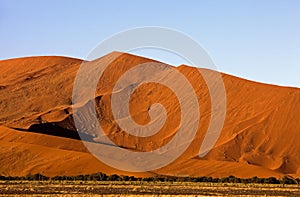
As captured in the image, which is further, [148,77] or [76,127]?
[148,77]

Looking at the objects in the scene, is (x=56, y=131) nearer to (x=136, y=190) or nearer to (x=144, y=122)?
(x=144, y=122)

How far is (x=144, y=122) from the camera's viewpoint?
10025cm

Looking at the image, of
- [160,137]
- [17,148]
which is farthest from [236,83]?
[17,148]

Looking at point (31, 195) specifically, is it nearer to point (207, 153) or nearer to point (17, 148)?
point (17, 148)

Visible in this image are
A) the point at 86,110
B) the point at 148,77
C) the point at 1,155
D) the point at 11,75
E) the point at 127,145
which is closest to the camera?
the point at 1,155

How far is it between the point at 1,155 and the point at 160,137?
25205 mm

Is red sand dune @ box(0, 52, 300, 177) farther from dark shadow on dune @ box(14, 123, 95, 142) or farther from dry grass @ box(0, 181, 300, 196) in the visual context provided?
dry grass @ box(0, 181, 300, 196)

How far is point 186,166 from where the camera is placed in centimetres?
7900

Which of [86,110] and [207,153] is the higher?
[86,110]

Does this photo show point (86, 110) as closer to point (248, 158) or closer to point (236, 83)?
point (236, 83)

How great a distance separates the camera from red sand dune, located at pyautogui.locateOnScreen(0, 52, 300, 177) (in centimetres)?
7706

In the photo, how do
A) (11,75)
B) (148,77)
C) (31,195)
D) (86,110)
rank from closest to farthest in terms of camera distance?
(31,195) < (86,110) < (148,77) < (11,75)

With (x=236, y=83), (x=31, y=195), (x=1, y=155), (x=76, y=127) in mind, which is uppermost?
(x=236, y=83)

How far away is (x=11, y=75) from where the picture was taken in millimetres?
132500
